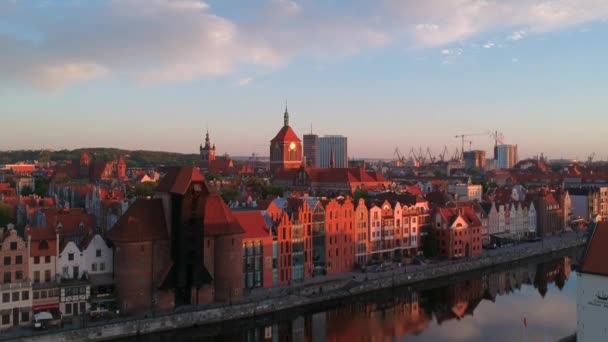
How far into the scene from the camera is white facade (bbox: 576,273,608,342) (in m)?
26.2

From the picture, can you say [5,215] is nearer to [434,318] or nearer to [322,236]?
[322,236]

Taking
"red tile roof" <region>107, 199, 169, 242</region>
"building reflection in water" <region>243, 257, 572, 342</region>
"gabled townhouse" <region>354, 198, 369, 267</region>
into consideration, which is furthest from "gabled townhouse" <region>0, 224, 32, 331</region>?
"gabled townhouse" <region>354, 198, 369, 267</region>

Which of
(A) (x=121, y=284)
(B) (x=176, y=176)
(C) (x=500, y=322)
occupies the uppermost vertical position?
(B) (x=176, y=176)

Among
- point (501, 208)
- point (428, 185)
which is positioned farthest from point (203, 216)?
point (428, 185)

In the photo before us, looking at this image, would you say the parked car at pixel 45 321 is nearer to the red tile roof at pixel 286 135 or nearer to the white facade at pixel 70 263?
the white facade at pixel 70 263

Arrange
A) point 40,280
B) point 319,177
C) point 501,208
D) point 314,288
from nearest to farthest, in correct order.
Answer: point 40,280 < point 314,288 < point 501,208 < point 319,177

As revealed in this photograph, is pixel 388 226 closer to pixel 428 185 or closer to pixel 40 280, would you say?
pixel 40 280

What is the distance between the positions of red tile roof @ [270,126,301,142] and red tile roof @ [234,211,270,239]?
65188 mm

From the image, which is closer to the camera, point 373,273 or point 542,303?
point 542,303

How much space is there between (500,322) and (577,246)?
107 feet

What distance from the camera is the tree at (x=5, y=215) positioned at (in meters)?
53.3

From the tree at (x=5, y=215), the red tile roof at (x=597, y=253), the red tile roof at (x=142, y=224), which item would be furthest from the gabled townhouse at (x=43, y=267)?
the red tile roof at (x=597, y=253)

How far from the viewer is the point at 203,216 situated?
36.0m

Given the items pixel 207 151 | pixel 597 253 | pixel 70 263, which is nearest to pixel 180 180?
pixel 70 263
